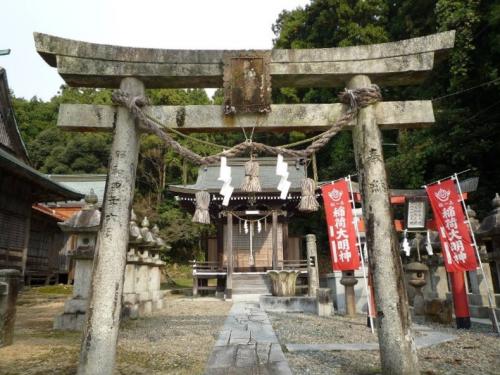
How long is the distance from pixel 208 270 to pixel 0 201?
9.26m

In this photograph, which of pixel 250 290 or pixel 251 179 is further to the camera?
pixel 250 290

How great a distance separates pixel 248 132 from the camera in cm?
427

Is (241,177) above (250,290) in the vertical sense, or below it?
above

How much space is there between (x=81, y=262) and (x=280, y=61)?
587 cm

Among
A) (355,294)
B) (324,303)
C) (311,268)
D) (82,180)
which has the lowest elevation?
(324,303)

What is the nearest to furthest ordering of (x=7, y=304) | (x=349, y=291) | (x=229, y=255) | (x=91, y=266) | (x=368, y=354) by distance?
(x=368, y=354)
(x=7, y=304)
(x=91, y=266)
(x=349, y=291)
(x=229, y=255)

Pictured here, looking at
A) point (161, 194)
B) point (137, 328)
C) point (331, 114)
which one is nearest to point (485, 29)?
point (331, 114)

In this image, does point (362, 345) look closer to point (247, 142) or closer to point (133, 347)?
point (133, 347)

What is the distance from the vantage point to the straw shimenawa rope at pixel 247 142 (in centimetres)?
393

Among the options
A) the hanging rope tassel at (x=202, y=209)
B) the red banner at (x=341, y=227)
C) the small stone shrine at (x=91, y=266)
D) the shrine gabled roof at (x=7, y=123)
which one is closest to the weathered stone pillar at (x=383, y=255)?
the hanging rope tassel at (x=202, y=209)

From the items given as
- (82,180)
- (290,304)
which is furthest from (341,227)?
(82,180)

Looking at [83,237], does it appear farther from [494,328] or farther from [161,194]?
[161,194]

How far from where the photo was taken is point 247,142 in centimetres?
396

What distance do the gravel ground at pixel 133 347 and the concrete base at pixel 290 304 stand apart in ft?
9.58
